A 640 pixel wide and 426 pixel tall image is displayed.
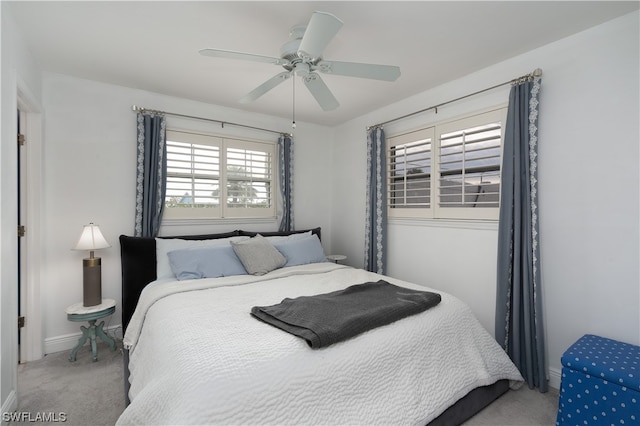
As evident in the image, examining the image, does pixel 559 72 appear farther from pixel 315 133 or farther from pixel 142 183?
pixel 142 183

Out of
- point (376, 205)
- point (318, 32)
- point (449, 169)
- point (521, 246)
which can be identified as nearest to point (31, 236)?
point (318, 32)

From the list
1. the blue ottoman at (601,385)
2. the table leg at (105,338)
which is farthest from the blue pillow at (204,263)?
the blue ottoman at (601,385)

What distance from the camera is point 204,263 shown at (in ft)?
9.05

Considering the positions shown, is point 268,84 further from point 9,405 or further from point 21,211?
point 9,405

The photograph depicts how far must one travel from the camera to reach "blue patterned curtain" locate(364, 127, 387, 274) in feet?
11.6

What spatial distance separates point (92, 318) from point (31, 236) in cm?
85

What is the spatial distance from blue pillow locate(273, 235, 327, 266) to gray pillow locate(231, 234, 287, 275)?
12cm

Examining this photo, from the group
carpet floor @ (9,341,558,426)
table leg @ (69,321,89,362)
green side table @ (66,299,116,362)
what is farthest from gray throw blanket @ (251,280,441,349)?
table leg @ (69,321,89,362)

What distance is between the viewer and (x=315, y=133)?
439 cm

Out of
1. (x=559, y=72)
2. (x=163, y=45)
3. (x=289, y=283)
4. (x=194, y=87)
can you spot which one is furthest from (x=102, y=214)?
(x=559, y=72)

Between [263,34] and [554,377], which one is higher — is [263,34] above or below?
above

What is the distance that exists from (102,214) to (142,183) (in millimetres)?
462

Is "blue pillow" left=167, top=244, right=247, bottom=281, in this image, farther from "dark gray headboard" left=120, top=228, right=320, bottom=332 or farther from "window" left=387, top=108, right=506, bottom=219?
"window" left=387, top=108, right=506, bottom=219

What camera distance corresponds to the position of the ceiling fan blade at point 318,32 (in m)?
1.42
